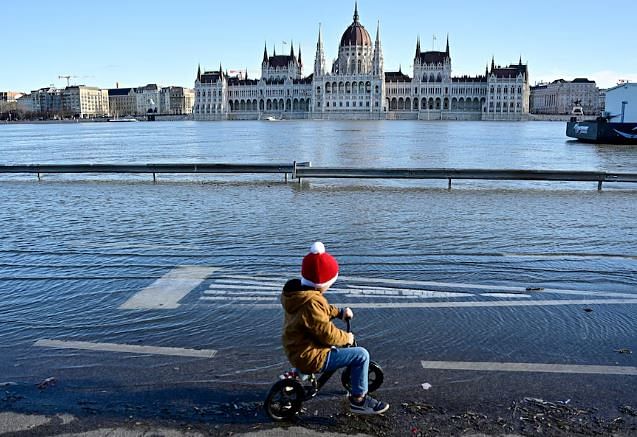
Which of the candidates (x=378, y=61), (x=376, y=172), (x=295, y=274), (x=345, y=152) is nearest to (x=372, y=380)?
(x=295, y=274)

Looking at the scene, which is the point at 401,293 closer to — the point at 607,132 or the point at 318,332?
the point at 318,332

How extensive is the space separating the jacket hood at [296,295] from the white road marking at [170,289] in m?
3.20

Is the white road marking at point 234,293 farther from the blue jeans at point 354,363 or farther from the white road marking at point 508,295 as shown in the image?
the blue jeans at point 354,363

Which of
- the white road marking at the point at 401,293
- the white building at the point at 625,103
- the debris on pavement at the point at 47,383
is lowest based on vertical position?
the debris on pavement at the point at 47,383

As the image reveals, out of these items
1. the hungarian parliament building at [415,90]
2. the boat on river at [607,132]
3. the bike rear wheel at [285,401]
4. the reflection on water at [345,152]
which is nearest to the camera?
the bike rear wheel at [285,401]

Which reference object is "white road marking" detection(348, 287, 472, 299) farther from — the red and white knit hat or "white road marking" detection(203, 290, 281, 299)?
the red and white knit hat

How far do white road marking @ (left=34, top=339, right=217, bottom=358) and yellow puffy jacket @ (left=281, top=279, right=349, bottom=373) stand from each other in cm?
159

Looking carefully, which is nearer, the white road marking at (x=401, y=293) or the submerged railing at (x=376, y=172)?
the white road marking at (x=401, y=293)

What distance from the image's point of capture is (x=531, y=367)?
535 centimetres

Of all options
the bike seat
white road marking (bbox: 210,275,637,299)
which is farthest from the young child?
white road marking (bbox: 210,275,637,299)

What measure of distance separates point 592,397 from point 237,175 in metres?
19.6

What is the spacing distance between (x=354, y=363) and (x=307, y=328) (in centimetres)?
52

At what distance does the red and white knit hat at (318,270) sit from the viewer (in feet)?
13.7

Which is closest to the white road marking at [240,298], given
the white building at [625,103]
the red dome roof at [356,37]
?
the white building at [625,103]
